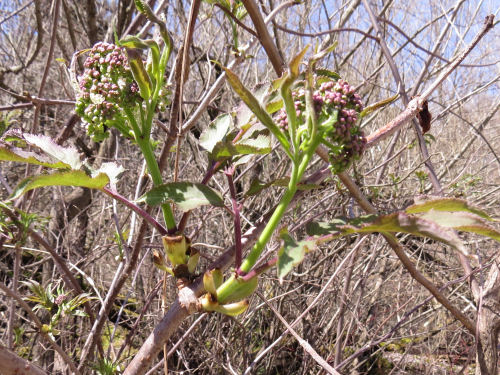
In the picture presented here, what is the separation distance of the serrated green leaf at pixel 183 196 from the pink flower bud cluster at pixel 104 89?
0.49ft

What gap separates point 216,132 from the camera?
0.83 m

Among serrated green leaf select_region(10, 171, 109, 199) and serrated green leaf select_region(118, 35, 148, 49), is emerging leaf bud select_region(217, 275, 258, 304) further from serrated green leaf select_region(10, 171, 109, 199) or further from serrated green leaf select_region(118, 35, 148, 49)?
serrated green leaf select_region(118, 35, 148, 49)

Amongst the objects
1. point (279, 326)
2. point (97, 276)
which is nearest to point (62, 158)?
point (279, 326)

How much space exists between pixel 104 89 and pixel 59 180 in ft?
0.55

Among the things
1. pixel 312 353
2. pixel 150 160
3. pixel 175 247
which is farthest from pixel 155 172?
pixel 312 353

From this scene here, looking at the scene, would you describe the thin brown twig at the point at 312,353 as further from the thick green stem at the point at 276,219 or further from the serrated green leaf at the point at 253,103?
the serrated green leaf at the point at 253,103

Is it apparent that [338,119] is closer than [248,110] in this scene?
Yes

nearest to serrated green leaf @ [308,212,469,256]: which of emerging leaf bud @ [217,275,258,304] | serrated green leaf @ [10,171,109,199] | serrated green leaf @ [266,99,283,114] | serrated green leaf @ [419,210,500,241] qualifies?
serrated green leaf @ [419,210,500,241]

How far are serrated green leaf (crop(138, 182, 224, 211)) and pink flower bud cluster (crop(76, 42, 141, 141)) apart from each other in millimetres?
150

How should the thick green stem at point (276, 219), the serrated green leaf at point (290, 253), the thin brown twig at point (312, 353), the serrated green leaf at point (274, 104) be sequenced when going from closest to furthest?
the serrated green leaf at point (290, 253), the thick green stem at point (276, 219), the serrated green leaf at point (274, 104), the thin brown twig at point (312, 353)

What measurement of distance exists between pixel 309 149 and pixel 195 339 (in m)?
1.95

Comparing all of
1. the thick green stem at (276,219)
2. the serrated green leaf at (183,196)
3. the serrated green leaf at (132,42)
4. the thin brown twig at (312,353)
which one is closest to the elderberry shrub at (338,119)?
the thick green stem at (276,219)

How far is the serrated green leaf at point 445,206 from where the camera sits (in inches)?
23.0

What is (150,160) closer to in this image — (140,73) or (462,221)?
(140,73)
